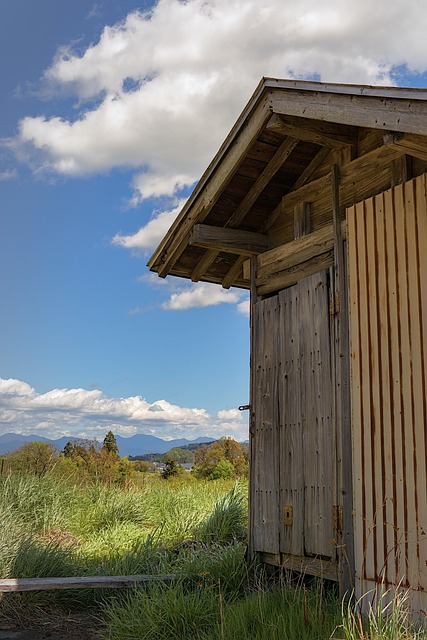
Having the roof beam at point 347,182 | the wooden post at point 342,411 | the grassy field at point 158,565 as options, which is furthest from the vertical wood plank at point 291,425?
the roof beam at point 347,182

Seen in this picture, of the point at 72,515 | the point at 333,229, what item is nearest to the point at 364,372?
the point at 333,229

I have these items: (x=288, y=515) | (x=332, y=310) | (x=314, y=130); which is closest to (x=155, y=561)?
(x=288, y=515)

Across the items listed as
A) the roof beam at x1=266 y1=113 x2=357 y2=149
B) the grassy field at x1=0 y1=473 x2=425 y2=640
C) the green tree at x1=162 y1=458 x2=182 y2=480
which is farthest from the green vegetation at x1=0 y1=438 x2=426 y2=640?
the green tree at x1=162 y1=458 x2=182 y2=480

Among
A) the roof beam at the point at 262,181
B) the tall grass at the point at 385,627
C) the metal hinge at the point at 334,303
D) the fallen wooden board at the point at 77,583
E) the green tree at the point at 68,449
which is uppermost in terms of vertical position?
the roof beam at the point at 262,181

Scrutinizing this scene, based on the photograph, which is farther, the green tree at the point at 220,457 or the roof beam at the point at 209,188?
the green tree at the point at 220,457

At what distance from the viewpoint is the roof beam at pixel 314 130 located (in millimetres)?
5969

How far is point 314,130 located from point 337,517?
3546mm

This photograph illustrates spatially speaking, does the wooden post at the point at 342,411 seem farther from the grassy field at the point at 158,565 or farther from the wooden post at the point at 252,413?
the wooden post at the point at 252,413

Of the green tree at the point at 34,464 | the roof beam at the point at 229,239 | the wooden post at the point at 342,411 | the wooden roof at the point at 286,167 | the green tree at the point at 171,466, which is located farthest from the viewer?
the green tree at the point at 171,466

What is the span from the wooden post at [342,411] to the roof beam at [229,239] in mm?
1372

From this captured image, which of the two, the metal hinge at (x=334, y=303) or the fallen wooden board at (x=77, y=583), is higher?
the metal hinge at (x=334, y=303)

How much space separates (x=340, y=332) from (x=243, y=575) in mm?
2737

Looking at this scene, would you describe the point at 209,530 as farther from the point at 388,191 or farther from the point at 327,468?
the point at 388,191

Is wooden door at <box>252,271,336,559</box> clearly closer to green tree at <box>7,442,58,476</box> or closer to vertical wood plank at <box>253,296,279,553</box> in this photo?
vertical wood plank at <box>253,296,279,553</box>
